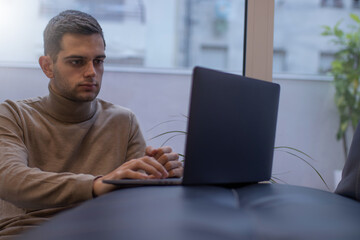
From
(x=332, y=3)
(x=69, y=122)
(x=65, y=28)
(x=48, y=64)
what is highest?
(x=332, y=3)

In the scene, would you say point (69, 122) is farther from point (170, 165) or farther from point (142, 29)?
point (142, 29)

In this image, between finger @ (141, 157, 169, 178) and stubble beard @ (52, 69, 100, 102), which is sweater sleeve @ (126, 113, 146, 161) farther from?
finger @ (141, 157, 169, 178)

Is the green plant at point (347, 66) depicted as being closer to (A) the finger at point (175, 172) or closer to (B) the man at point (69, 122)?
(B) the man at point (69, 122)

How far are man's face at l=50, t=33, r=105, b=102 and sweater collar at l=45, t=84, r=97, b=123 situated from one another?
0.02 meters

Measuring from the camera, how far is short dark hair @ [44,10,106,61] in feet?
5.31

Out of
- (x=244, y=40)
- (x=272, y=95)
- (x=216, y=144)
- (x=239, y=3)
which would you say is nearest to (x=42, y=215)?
(x=216, y=144)

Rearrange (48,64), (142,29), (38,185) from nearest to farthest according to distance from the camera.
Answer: (38,185) → (48,64) → (142,29)

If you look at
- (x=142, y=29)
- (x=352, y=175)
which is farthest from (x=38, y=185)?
(x=142, y=29)

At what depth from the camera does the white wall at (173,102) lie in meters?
1.94

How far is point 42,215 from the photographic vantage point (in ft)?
4.58

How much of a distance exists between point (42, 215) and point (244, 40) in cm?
118

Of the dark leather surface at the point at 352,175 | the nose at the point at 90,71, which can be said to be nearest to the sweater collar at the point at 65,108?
the nose at the point at 90,71

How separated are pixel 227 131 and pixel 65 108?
33.0 inches

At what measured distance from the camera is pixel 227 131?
101 centimetres
